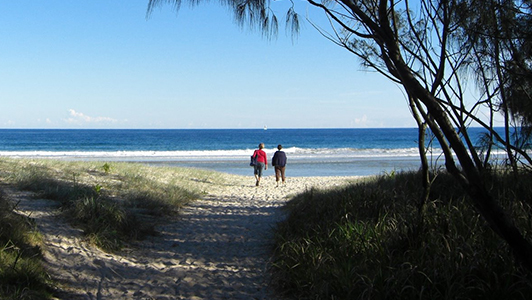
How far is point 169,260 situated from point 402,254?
9.45 ft

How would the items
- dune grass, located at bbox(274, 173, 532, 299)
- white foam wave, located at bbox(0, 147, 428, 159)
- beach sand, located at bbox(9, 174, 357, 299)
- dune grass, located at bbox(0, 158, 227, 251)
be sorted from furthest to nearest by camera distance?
white foam wave, located at bbox(0, 147, 428, 159)
dune grass, located at bbox(0, 158, 227, 251)
beach sand, located at bbox(9, 174, 357, 299)
dune grass, located at bbox(274, 173, 532, 299)

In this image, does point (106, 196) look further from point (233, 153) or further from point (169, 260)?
point (233, 153)

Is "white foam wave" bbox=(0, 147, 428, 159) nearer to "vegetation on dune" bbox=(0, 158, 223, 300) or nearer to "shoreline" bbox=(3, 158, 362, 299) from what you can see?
"vegetation on dune" bbox=(0, 158, 223, 300)

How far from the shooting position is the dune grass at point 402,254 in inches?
150

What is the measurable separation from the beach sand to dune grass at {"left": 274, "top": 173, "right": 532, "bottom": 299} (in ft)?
1.37

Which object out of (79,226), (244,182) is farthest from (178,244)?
(244,182)

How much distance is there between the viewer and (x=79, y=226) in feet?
20.8

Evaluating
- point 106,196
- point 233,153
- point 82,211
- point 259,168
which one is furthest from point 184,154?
point 82,211

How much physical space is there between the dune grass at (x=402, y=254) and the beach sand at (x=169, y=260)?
42 cm

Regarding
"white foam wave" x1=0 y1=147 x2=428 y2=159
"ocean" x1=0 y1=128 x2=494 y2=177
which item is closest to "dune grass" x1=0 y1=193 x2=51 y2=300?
"ocean" x1=0 y1=128 x2=494 y2=177

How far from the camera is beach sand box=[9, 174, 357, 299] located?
4.61 meters

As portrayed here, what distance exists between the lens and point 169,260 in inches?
226

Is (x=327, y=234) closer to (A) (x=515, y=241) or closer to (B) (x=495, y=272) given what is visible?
(B) (x=495, y=272)

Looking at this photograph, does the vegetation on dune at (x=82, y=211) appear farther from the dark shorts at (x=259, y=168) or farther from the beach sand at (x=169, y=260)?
the dark shorts at (x=259, y=168)
